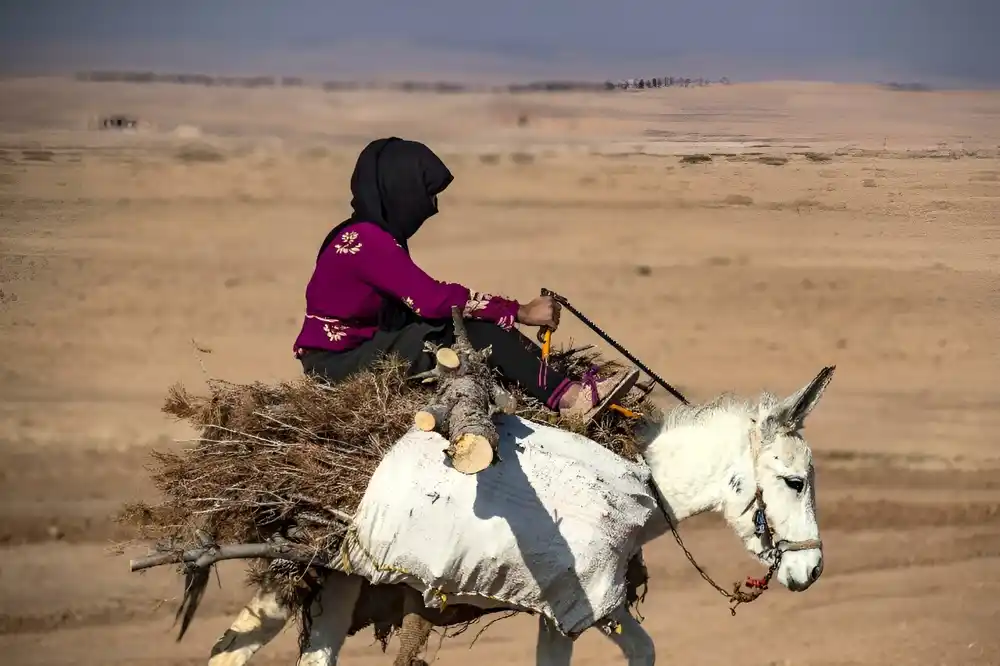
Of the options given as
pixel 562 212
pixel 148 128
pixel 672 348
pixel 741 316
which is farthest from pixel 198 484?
pixel 148 128

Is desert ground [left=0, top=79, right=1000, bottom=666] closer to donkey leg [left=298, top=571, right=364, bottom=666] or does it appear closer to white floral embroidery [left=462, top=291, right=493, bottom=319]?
donkey leg [left=298, top=571, right=364, bottom=666]

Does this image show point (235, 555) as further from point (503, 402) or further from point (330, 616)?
point (503, 402)

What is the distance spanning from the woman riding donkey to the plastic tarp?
0.95 feet

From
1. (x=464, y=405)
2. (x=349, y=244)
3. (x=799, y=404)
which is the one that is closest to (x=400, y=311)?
(x=349, y=244)

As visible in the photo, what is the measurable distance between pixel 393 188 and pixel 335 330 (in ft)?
2.20

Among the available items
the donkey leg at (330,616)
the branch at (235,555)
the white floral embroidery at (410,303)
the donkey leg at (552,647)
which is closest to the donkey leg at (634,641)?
the donkey leg at (552,647)

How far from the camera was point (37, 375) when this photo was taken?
14.0 meters

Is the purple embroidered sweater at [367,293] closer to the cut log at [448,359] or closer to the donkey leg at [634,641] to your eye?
the cut log at [448,359]

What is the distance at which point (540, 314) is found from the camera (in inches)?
224

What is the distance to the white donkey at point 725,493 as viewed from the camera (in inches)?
226

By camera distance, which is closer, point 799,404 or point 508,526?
point 508,526

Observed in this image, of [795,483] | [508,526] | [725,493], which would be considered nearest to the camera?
[508,526]

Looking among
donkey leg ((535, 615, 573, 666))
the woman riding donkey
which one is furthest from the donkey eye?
donkey leg ((535, 615, 573, 666))

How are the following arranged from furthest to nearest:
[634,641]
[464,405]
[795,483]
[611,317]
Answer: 1. [611,317]
2. [634,641]
3. [795,483]
4. [464,405]
